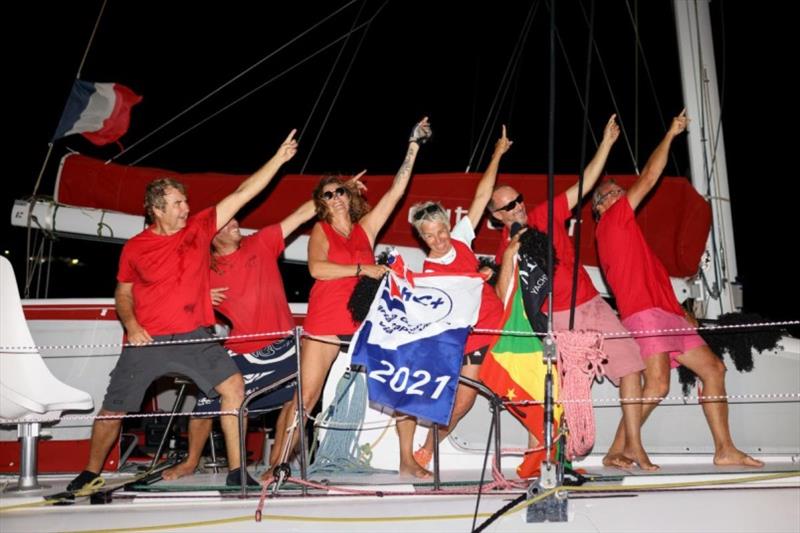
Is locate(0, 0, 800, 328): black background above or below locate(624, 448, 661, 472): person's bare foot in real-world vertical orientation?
above

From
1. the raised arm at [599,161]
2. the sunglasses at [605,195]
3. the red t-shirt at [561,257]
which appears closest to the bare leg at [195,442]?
the red t-shirt at [561,257]

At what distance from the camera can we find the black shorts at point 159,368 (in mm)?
4457

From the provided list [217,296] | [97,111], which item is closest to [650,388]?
[217,296]

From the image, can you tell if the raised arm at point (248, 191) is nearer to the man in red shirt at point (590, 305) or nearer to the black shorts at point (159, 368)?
A: the black shorts at point (159, 368)

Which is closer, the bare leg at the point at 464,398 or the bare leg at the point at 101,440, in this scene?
the bare leg at the point at 101,440

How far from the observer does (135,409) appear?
14.5 ft

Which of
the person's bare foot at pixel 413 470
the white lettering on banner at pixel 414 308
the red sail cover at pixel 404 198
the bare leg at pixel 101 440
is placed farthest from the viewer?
the red sail cover at pixel 404 198

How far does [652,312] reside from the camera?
4887 millimetres

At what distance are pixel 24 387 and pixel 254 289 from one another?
4.50ft

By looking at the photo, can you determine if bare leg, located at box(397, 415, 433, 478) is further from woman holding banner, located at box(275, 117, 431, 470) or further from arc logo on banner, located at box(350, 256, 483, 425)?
arc logo on banner, located at box(350, 256, 483, 425)

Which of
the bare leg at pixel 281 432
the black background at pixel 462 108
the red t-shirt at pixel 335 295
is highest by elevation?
the black background at pixel 462 108

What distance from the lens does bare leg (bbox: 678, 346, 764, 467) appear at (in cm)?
479

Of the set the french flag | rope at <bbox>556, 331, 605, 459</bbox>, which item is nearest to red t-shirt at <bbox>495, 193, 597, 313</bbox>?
rope at <bbox>556, 331, 605, 459</bbox>

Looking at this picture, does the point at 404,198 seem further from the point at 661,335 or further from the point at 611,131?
the point at 661,335
